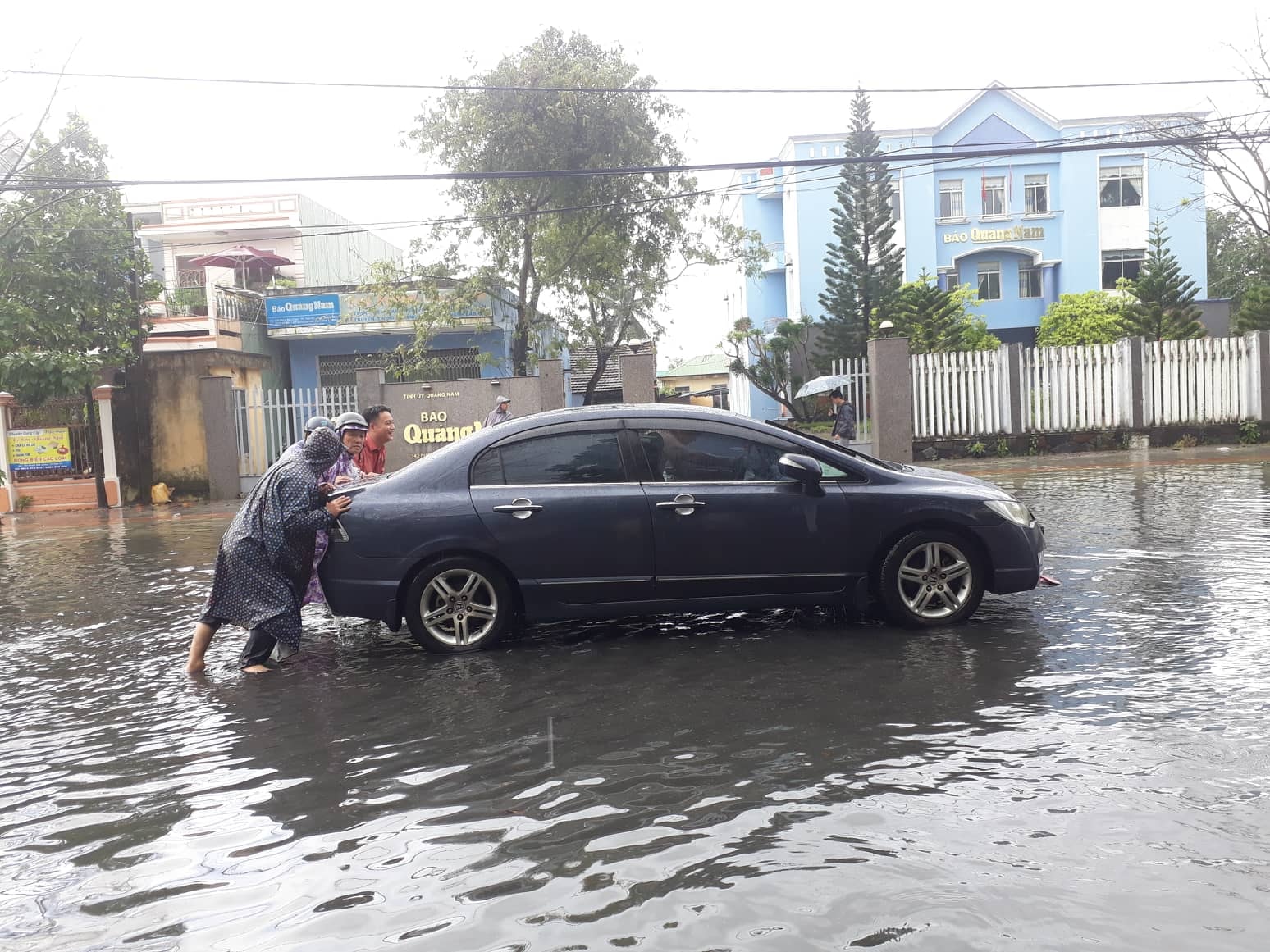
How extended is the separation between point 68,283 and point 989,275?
3821 cm

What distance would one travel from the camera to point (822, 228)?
2004 inches

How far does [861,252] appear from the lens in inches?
1624

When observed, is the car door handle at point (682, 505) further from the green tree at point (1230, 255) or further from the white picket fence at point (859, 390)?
the green tree at point (1230, 255)

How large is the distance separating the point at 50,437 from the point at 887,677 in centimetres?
2073

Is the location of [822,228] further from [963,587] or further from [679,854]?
[679,854]

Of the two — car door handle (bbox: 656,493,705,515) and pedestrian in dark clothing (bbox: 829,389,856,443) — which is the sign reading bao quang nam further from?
car door handle (bbox: 656,493,705,515)

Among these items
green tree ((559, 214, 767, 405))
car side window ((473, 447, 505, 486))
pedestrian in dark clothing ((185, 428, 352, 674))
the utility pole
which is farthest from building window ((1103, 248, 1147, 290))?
pedestrian in dark clothing ((185, 428, 352, 674))

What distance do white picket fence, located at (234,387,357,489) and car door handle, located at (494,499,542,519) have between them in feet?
54.9

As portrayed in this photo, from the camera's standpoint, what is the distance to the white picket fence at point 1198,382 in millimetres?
23812

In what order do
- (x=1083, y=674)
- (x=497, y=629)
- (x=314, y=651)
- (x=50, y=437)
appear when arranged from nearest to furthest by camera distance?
(x=1083, y=674) → (x=497, y=629) → (x=314, y=651) → (x=50, y=437)

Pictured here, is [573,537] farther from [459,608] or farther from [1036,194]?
[1036,194]

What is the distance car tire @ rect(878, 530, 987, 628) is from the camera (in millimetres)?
7129

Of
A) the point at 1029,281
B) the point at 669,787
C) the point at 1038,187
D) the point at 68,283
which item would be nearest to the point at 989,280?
the point at 1029,281

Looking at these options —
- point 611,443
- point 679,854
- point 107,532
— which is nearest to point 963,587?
point 611,443
